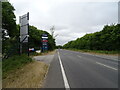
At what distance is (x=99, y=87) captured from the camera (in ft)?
20.0

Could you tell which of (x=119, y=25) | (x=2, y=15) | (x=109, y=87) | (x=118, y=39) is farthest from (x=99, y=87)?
(x=119, y=25)

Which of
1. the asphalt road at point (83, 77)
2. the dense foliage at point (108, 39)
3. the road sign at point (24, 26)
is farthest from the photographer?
the dense foliage at point (108, 39)

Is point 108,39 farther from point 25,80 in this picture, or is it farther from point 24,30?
point 25,80

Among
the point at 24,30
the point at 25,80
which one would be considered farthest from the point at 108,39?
the point at 25,80

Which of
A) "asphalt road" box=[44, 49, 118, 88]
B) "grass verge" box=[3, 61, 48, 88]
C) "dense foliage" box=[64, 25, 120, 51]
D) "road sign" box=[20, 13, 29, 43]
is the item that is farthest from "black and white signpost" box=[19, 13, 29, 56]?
"dense foliage" box=[64, 25, 120, 51]

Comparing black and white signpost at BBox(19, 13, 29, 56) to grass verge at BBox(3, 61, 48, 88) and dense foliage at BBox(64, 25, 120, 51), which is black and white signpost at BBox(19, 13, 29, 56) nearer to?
grass verge at BBox(3, 61, 48, 88)

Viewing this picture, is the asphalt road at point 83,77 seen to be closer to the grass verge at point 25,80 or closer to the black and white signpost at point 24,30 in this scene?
the grass verge at point 25,80

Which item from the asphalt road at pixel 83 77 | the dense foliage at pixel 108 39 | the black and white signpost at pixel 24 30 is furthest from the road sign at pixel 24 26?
the dense foliage at pixel 108 39

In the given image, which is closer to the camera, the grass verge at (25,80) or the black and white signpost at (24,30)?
the grass verge at (25,80)

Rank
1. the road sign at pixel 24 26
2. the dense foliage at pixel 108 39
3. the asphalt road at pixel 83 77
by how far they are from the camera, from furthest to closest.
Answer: the dense foliage at pixel 108 39 → the road sign at pixel 24 26 → the asphalt road at pixel 83 77

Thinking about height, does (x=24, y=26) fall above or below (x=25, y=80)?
above

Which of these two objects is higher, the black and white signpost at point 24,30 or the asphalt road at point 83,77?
the black and white signpost at point 24,30

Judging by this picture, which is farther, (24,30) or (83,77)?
(24,30)

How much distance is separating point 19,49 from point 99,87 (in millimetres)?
11106
